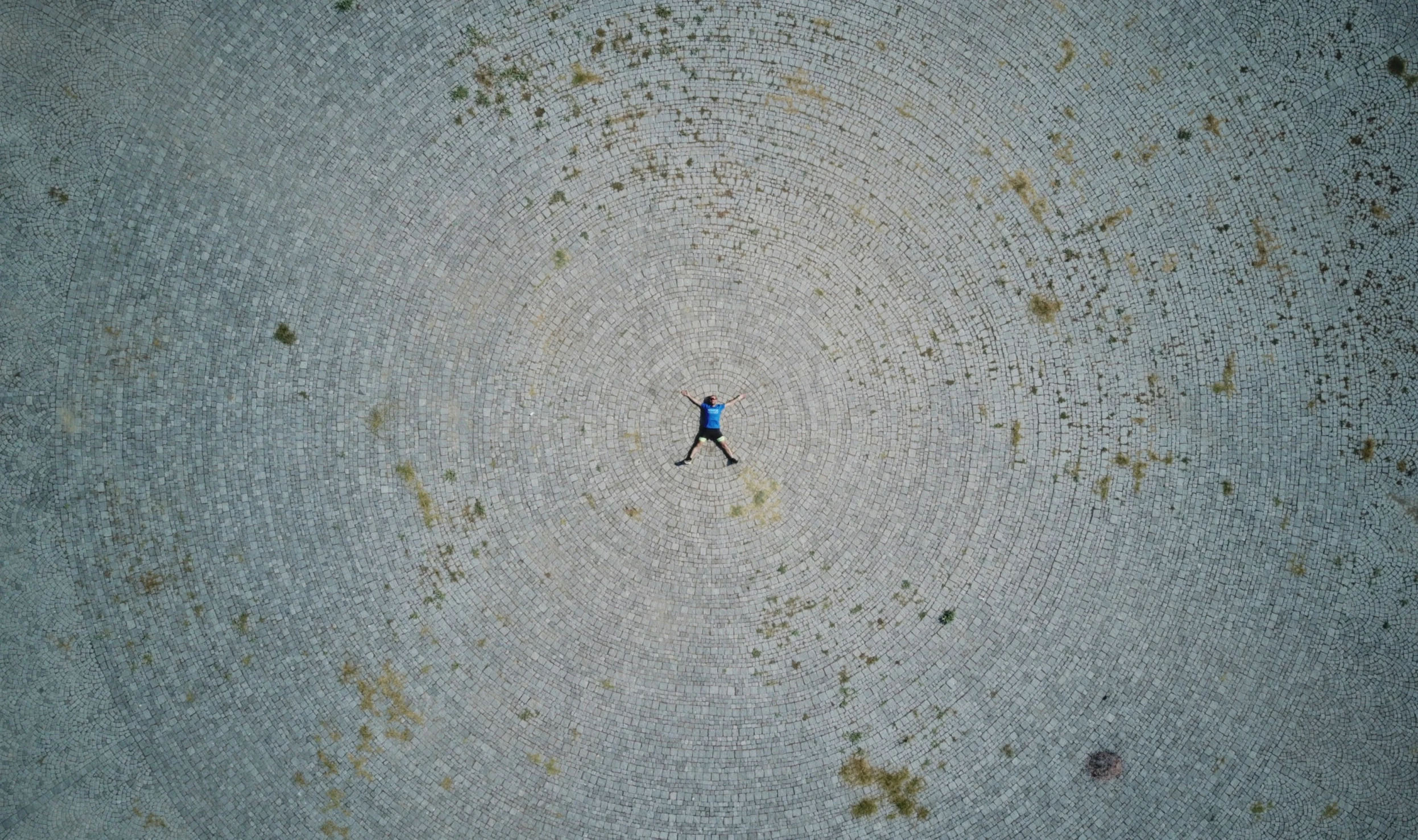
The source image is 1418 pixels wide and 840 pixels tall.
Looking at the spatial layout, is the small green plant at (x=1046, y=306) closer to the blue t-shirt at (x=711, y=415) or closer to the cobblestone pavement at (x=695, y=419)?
the cobblestone pavement at (x=695, y=419)

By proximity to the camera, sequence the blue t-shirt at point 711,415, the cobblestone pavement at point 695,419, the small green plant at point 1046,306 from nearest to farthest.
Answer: the blue t-shirt at point 711,415 → the cobblestone pavement at point 695,419 → the small green plant at point 1046,306

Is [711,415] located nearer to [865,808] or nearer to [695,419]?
[695,419]

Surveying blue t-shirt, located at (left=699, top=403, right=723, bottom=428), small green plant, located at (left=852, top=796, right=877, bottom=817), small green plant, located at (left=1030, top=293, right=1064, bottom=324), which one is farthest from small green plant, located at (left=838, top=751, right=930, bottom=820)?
small green plant, located at (left=1030, top=293, right=1064, bottom=324)

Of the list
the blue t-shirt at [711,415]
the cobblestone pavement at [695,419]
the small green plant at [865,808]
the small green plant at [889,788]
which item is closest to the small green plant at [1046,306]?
the cobblestone pavement at [695,419]

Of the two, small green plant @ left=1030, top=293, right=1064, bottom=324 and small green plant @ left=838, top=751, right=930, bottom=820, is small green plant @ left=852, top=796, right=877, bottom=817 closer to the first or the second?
small green plant @ left=838, top=751, right=930, bottom=820

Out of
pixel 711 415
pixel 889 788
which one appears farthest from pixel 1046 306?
pixel 889 788

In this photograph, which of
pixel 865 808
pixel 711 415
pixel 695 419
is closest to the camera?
pixel 711 415

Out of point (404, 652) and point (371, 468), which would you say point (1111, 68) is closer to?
point (371, 468)

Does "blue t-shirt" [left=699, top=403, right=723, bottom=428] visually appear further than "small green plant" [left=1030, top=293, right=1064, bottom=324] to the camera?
No
